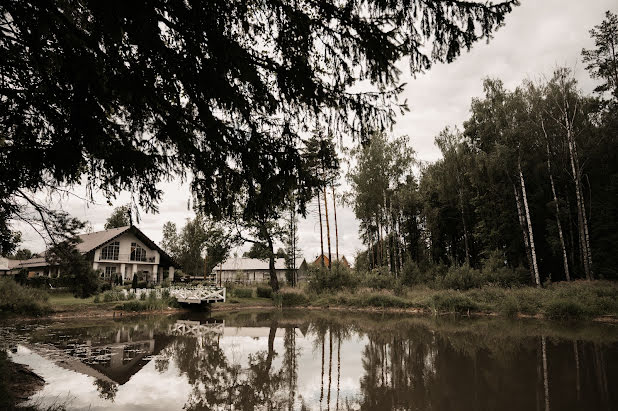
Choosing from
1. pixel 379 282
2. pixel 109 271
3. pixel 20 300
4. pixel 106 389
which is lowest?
pixel 106 389

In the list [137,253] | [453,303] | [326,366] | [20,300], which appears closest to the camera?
[326,366]

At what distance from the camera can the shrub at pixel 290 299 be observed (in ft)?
78.1

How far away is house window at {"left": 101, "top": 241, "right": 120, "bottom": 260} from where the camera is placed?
3197 centimetres

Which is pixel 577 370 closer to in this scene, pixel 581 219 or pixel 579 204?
pixel 581 219

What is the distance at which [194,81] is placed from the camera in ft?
11.8

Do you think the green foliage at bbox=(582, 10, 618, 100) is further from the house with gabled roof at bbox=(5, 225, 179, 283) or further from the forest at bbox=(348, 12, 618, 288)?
the house with gabled roof at bbox=(5, 225, 179, 283)

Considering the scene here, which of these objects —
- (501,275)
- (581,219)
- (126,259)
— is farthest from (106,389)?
(126,259)

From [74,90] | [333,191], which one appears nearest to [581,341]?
[74,90]

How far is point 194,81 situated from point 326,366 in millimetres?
7024

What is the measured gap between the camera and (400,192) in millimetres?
28422

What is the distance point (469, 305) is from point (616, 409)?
1332 centimetres

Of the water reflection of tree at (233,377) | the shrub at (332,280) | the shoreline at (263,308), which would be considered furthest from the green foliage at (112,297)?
the shrub at (332,280)

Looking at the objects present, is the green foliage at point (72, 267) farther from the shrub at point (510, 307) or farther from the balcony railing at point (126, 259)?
the balcony railing at point (126, 259)

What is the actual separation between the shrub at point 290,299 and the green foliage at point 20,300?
12284 mm
